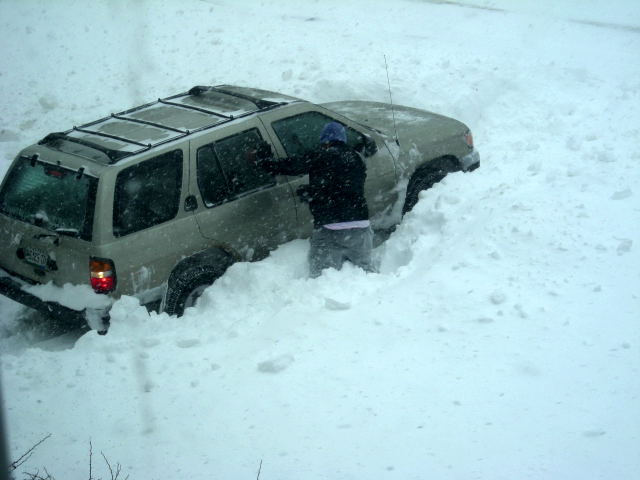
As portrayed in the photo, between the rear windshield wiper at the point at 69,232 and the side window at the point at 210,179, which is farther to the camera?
the side window at the point at 210,179

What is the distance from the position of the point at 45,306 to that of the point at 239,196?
175 cm

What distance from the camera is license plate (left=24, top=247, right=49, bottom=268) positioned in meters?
5.99

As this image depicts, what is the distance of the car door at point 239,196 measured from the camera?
20.7 ft

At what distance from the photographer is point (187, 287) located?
628cm

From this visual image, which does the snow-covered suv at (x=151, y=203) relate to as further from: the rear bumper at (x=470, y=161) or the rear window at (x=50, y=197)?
the rear bumper at (x=470, y=161)

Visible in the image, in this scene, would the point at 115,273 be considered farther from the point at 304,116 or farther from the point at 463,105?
the point at 463,105

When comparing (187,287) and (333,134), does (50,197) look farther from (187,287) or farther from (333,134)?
(333,134)

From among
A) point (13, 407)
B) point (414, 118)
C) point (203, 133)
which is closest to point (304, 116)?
point (203, 133)

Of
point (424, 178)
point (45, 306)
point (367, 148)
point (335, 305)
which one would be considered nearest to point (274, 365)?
point (335, 305)

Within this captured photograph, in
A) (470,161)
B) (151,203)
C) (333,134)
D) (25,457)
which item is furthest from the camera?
(470,161)

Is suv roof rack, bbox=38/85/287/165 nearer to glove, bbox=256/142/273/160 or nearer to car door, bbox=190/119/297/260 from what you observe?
car door, bbox=190/119/297/260

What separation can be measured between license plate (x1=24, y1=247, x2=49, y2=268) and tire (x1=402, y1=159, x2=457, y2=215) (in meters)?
3.55

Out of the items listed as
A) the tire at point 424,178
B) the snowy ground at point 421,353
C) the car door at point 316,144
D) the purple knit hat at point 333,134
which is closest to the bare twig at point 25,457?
the snowy ground at point 421,353

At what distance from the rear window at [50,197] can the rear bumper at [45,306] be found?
533mm
